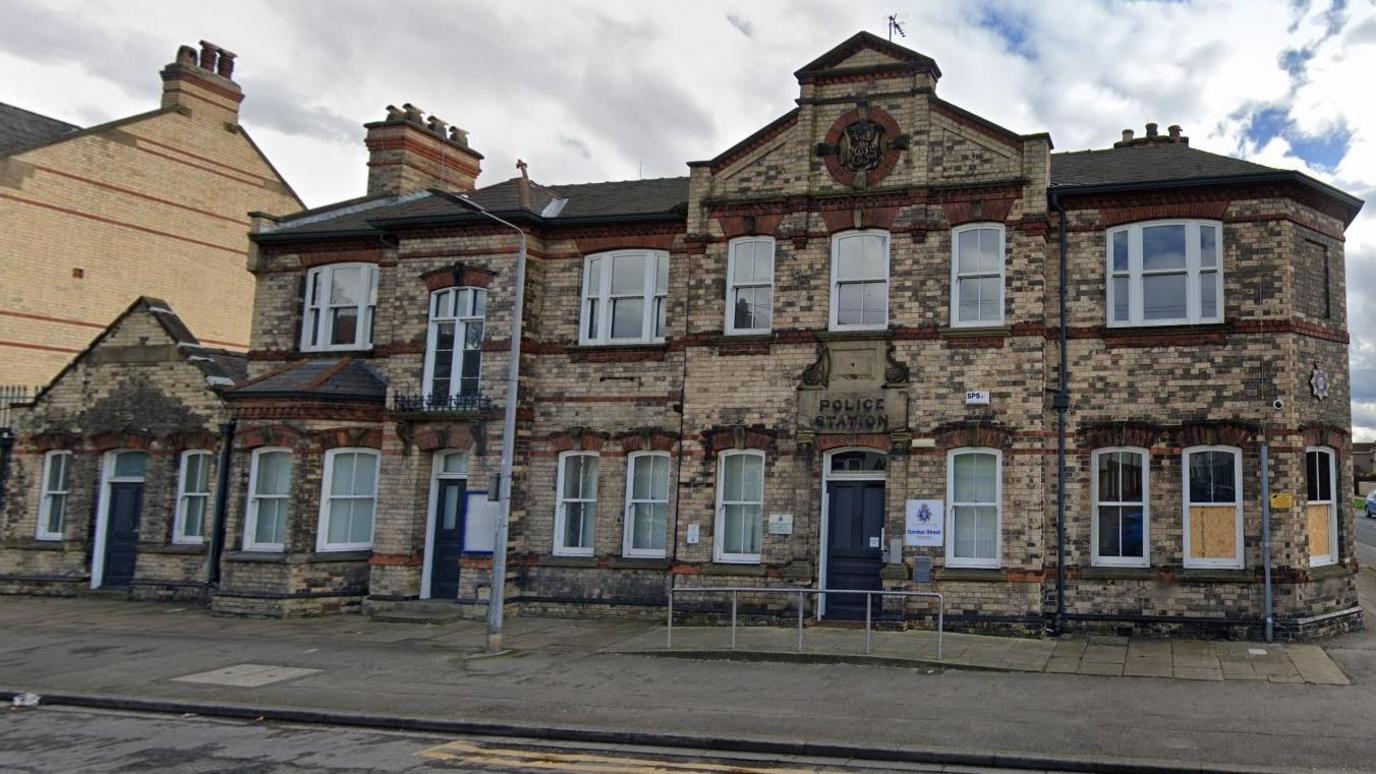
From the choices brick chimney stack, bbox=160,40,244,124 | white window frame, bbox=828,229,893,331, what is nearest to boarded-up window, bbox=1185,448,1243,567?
white window frame, bbox=828,229,893,331

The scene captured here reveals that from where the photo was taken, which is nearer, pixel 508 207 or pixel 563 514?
pixel 563 514

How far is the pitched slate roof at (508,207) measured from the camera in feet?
64.0

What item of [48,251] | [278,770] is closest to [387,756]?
[278,770]

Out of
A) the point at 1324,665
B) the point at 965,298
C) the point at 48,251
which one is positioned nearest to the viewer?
the point at 1324,665

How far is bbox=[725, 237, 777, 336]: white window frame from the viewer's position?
17797 millimetres

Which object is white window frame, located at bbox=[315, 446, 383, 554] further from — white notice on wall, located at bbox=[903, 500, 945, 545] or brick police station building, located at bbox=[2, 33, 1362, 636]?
white notice on wall, located at bbox=[903, 500, 945, 545]

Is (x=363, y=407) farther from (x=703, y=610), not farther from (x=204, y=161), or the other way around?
(x=204, y=161)

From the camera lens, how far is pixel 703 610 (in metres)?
17.2

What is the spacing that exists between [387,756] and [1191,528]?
1197 centimetres

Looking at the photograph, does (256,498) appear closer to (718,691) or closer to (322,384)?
(322,384)

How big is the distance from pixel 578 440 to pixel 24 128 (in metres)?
20.9

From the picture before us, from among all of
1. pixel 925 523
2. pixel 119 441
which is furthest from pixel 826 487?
pixel 119 441

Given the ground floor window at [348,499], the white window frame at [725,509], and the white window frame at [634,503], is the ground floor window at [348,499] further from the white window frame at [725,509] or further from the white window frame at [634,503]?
the white window frame at [725,509]

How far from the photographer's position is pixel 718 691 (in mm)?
12188
